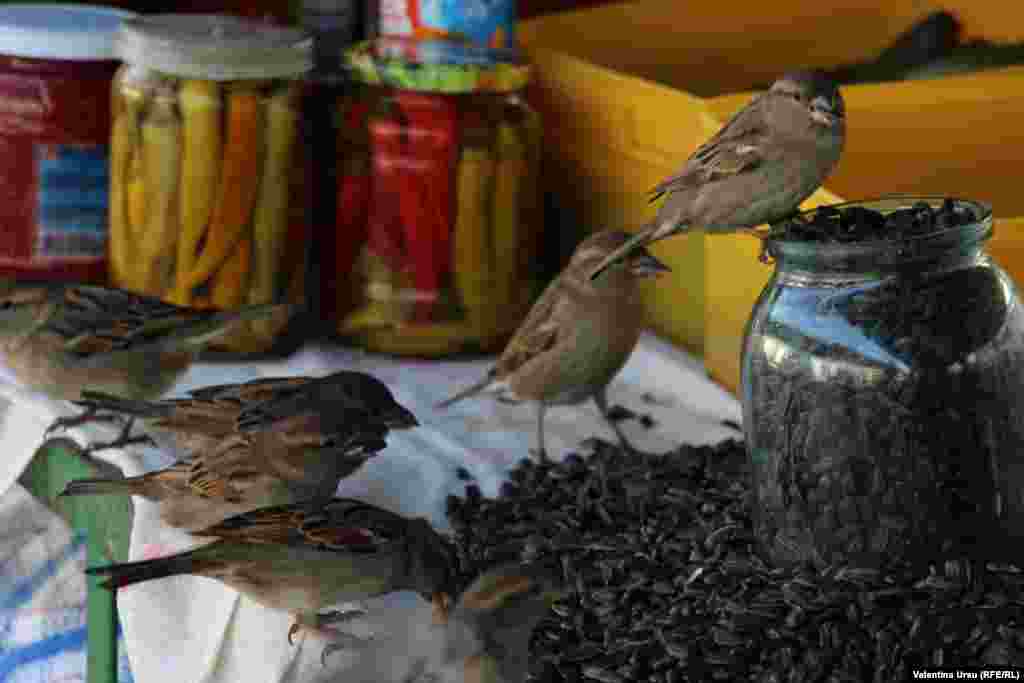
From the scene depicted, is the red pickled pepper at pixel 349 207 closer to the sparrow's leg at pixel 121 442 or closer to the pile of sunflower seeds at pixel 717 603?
the sparrow's leg at pixel 121 442

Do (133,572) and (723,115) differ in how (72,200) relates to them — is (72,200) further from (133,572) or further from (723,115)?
(133,572)

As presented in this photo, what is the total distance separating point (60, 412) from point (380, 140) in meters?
0.62

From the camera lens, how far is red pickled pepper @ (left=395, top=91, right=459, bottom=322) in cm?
250

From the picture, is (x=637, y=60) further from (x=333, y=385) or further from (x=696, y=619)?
(x=696, y=619)

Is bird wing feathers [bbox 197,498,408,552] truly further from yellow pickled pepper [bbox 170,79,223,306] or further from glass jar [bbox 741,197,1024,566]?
yellow pickled pepper [bbox 170,79,223,306]

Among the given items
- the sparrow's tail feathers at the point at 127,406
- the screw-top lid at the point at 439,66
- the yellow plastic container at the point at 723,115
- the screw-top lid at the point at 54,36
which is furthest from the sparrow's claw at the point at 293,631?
the screw-top lid at the point at 54,36

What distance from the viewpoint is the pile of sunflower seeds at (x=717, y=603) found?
1.53 metres

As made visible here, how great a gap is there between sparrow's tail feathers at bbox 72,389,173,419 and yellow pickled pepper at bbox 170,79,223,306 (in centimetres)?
39

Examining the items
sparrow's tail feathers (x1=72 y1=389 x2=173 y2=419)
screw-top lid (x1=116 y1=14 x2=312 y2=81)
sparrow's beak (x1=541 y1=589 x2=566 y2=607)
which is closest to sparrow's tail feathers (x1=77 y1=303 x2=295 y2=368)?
sparrow's tail feathers (x1=72 y1=389 x2=173 y2=419)

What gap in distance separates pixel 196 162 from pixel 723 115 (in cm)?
75

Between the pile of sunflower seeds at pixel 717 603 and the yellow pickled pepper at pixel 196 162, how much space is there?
27.3 inches

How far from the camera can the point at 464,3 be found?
8.68ft

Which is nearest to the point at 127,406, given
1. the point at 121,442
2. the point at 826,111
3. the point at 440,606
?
the point at 121,442

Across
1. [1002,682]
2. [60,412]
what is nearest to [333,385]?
[60,412]
